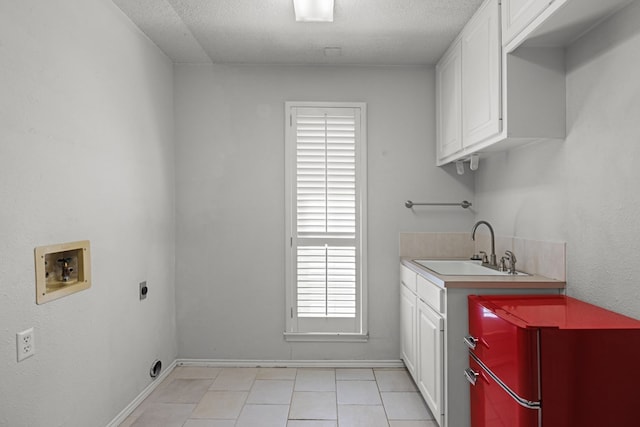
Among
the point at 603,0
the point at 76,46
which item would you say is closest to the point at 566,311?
the point at 603,0

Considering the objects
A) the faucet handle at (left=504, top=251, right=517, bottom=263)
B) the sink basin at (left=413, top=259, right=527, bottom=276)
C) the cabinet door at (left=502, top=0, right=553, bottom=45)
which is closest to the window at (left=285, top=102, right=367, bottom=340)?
the sink basin at (left=413, top=259, right=527, bottom=276)

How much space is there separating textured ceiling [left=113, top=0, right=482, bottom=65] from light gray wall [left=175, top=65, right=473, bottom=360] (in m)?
0.23

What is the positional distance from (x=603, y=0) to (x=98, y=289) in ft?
9.26

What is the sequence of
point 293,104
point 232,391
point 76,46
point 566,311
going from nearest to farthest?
point 566,311 < point 76,46 < point 232,391 < point 293,104

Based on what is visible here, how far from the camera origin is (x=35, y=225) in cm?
189

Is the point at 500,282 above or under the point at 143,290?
above

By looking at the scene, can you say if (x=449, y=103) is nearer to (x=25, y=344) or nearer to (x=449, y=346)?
(x=449, y=346)

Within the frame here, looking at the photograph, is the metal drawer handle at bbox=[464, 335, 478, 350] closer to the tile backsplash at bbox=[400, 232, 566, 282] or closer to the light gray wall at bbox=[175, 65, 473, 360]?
the tile backsplash at bbox=[400, 232, 566, 282]

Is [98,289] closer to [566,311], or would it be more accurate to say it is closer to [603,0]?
[566,311]

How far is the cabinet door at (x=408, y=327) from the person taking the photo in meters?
3.07

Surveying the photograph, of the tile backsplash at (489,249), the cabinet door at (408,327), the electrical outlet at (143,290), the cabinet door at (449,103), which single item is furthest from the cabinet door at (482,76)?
the electrical outlet at (143,290)

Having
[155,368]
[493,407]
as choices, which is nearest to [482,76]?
[493,407]

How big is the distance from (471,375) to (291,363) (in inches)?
70.2

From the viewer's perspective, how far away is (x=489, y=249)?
323 centimetres
